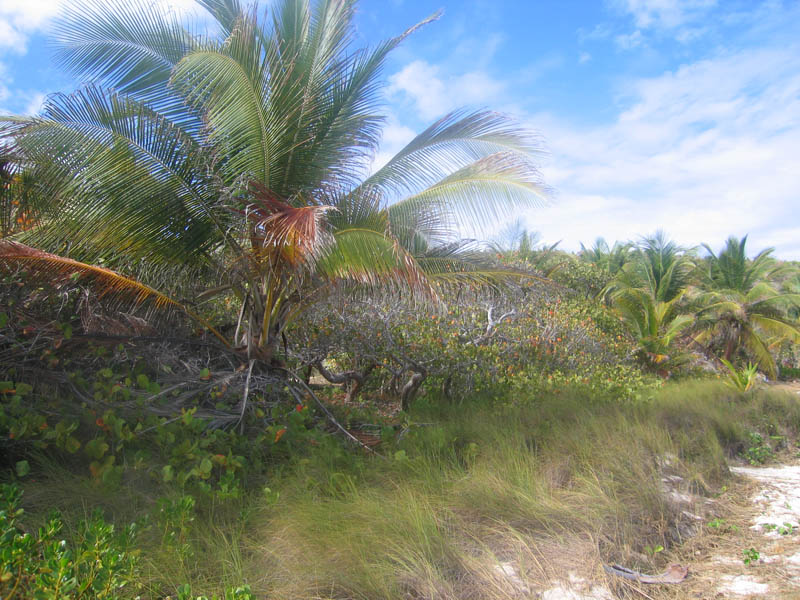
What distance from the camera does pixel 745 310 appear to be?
16.9m

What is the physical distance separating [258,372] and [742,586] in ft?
15.8

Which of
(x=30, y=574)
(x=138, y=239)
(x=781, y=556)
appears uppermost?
(x=138, y=239)

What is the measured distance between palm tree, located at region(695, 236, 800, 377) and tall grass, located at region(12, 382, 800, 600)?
42.4ft

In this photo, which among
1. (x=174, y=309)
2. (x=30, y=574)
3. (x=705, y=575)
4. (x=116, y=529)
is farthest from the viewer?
(x=174, y=309)

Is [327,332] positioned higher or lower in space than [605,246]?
lower

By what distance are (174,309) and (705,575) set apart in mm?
5841

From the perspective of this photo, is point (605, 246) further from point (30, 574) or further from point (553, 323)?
point (30, 574)

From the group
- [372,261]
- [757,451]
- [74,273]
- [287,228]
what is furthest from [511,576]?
[757,451]

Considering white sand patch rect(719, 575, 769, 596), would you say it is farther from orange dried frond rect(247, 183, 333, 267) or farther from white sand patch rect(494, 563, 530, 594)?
orange dried frond rect(247, 183, 333, 267)

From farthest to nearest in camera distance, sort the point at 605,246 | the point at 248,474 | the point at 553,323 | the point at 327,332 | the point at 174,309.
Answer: the point at 605,246
the point at 553,323
the point at 327,332
the point at 174,309
the point at 248,474

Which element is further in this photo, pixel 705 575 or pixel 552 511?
pixel 552 511

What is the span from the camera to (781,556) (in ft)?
12.9

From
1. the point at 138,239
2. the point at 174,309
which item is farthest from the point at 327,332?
the point at 138,239

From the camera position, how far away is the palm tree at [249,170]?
4.69m
